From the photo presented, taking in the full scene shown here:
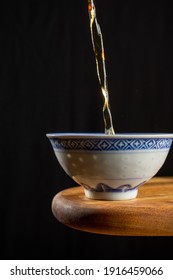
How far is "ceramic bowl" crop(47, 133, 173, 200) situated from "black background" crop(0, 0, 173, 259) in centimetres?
49

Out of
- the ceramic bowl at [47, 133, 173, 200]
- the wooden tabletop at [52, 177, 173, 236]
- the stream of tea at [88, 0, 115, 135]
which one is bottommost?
the wooden tabletop at [52, 177, 173, 236]

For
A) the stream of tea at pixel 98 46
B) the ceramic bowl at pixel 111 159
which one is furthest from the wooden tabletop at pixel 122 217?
the stream of tea at pixel 98 46

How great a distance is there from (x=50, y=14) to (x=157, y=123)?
397 millimetres

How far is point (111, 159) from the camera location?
0.56 metres

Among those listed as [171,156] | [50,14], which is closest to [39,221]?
[171,156]

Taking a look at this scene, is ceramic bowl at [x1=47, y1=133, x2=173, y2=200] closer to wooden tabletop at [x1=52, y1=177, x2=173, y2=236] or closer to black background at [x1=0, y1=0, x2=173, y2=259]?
wooden tabletop at [x1=52, y1=177, x2=173, y2=236]

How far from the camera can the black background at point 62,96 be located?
1.08m

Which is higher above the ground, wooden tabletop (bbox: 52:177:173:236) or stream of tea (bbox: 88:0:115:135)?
stream of tea (bbox: 88:0:115:135)

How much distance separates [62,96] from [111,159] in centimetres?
58

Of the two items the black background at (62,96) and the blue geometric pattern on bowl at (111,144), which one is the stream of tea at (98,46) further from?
the black background at (62,96)

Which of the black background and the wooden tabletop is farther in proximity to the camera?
the black background

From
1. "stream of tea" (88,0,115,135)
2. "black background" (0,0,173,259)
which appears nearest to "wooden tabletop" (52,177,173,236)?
"stream of tea" (88,0,115,135)

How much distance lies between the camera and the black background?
3.54 feet

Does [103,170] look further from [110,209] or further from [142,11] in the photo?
[142,11]
